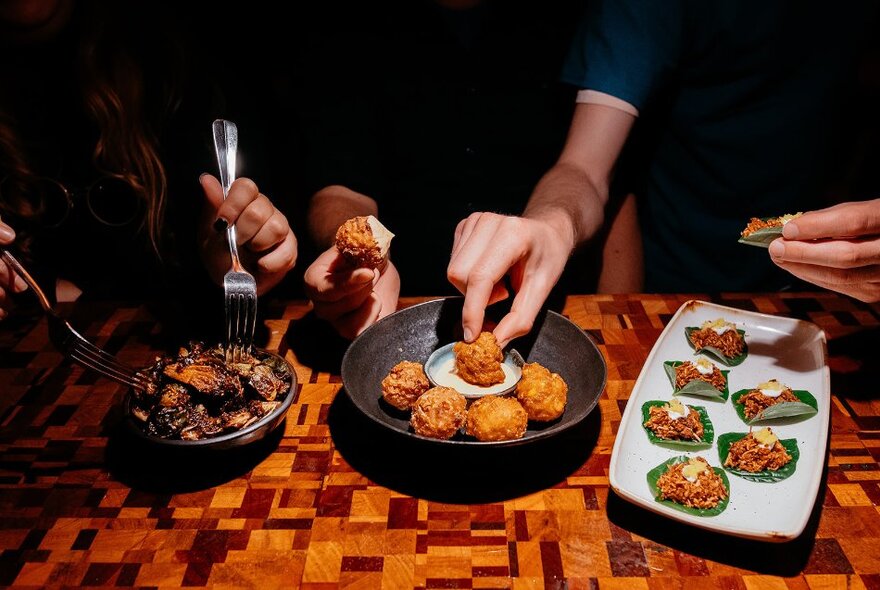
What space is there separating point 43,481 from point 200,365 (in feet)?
1.57

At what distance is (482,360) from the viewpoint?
1.61 meters

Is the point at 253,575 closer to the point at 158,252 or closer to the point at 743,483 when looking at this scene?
the point at 743,483

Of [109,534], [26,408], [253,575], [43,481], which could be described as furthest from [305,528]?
[26,408]

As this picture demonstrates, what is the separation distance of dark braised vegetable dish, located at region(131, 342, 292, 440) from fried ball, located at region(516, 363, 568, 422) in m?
0.58

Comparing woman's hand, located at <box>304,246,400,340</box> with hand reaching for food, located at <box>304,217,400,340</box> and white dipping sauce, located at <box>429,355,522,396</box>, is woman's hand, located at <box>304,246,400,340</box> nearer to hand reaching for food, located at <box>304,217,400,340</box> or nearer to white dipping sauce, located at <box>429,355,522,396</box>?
hand reaching for food, located at <box>304,217,400,340</box>

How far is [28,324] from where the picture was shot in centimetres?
213

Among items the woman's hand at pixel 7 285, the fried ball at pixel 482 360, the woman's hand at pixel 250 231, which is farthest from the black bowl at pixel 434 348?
the woman's hand at pixel 7 285

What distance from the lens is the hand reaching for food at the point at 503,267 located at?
5.37 feet

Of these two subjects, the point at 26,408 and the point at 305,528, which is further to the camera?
the point at 26,408

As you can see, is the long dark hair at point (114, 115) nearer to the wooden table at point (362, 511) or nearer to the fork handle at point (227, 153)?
the fork handle at point (227, 153)

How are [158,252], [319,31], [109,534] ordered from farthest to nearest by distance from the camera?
[319,31] < [158,252] < [109,534]

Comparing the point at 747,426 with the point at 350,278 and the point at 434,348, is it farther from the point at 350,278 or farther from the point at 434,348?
the point at 350,278

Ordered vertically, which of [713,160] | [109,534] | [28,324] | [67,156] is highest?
[713,160]

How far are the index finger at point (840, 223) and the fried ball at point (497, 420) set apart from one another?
82 centimetres
